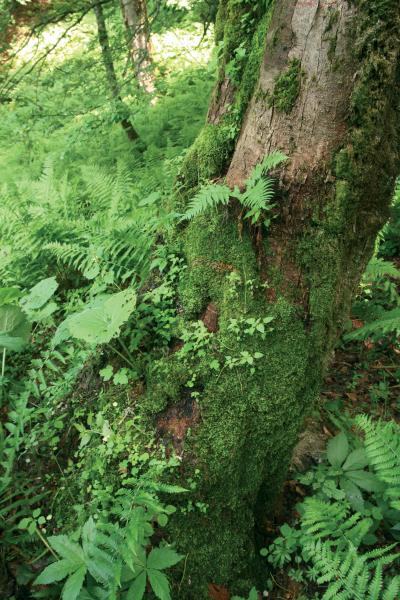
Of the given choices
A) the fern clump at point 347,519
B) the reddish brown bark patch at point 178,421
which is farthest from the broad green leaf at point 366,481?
the reddish brown bark patch at point 178,421

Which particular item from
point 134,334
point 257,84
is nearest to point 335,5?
point 257,84

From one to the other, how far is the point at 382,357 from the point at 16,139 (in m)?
5.37

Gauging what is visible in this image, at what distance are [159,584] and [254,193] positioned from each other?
5.70 feet

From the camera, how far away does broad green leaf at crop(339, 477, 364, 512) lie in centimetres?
238

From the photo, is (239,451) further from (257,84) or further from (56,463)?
(257,84)

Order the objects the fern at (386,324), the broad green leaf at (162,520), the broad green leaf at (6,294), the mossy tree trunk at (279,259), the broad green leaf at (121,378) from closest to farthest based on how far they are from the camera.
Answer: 1. the broad green leaf at (162,520)
2. the mossy tree trunk at (279,259)
3. the broad green leaf at (121,378)
4. the broad green leaf at (6,294)
5. the fern at (386,324)

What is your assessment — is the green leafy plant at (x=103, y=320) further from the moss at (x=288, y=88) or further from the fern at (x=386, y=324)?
the fern at (x=386, y=324)

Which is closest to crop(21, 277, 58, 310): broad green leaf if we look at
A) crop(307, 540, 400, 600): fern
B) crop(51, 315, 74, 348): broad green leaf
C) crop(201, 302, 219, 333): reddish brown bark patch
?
crop(51, 315, 74, 348): broad green leaf

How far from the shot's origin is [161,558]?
6.04ft

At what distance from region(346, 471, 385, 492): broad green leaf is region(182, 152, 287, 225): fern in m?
1.53

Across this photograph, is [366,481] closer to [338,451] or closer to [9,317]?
[338,451]

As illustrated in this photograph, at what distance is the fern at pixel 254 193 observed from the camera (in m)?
2.04

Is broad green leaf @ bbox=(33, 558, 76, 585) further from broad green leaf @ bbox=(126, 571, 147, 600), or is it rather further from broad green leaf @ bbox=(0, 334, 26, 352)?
broad green leaf @ bbox=(0, 334, 26, 352)

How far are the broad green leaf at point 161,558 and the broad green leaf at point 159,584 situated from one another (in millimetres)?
26
